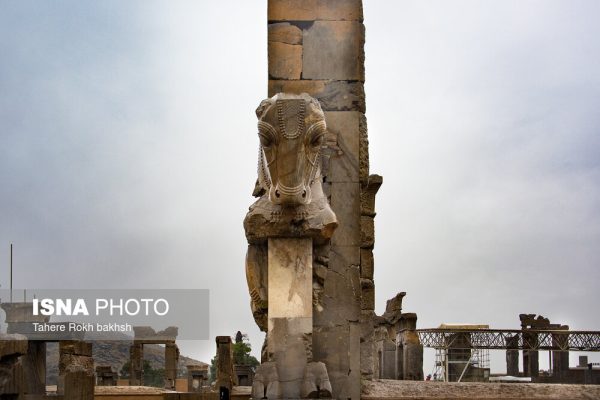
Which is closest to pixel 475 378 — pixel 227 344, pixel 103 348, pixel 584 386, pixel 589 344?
pixel 589 344

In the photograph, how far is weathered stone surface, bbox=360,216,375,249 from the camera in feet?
28.5

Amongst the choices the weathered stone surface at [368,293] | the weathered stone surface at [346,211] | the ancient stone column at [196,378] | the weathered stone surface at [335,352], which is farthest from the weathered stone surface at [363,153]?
the ancient stone column at [196,378]

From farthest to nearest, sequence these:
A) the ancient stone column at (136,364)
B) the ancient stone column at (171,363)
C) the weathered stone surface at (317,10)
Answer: the ancient stone column at (136,364) < the ancient stone column at (171,363) < the weathered stone surface at (317,10)

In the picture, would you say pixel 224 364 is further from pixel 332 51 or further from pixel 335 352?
pixel 332 51

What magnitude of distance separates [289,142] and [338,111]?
1147mm

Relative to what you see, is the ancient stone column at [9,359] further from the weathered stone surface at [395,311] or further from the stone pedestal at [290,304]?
the weathered stone surface at [395,311]

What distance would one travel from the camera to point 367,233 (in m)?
8.84

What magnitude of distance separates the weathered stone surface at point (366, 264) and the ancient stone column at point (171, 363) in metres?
24.7

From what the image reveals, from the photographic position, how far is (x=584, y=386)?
8.10m

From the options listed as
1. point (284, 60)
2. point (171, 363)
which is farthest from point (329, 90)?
point (171, 363)

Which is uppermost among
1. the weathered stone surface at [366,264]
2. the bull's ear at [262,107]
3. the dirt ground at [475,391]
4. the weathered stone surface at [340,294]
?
the bull's ear at [262,107]

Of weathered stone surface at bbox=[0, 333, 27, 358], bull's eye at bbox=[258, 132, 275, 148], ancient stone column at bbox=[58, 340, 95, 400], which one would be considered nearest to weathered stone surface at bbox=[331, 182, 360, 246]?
bull's eye at bbox=[258, 132, 275, 148]

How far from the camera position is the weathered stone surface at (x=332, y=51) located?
8.10 meters

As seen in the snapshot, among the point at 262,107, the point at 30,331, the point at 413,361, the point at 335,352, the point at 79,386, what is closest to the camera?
the point at 262,107
